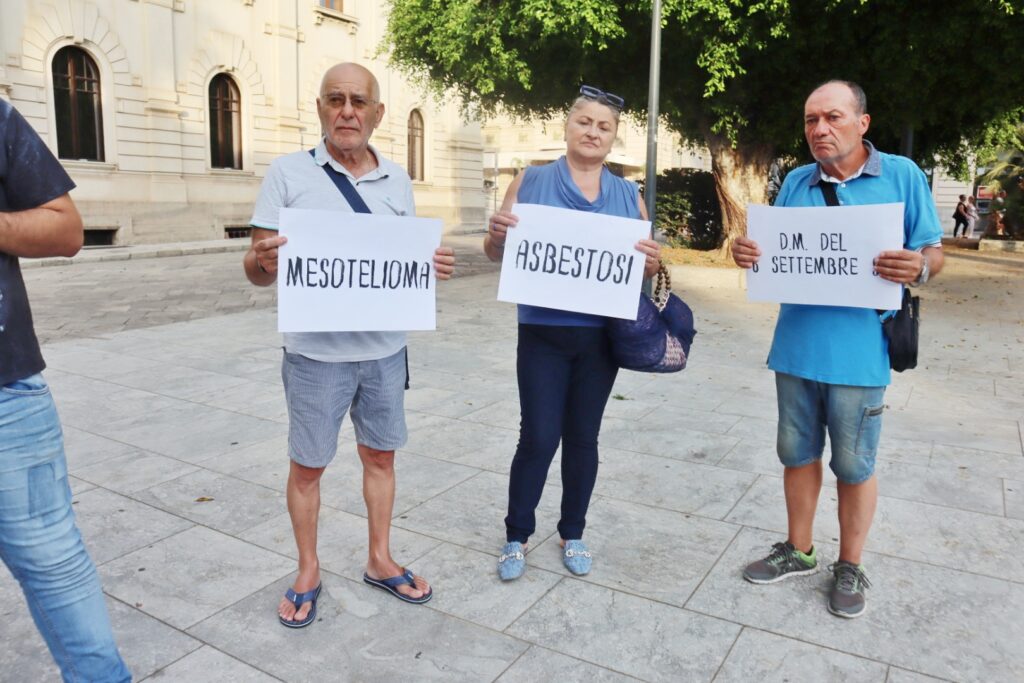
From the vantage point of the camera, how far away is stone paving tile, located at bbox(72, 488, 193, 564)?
3.63 metres

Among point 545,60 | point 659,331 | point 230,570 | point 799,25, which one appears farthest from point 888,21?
point 230,570

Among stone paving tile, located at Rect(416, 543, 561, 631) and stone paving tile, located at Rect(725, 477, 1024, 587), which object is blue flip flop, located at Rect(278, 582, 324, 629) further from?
stone paving tile, located at Rect(725, 477, 1024, 587)

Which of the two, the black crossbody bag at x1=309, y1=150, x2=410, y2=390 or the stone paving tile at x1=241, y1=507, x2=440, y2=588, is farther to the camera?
the stone paving tile at x1=241, y1=507, x2=440, y2=588

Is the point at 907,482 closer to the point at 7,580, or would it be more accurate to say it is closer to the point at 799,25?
the point at 7,580

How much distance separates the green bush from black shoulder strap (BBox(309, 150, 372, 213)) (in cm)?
1668

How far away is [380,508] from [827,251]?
6.57ft

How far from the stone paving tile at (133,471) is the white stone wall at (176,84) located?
13910mm

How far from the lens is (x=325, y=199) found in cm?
291

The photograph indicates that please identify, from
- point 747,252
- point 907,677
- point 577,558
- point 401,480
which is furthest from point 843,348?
point 401,480

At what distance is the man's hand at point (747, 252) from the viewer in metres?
3.36

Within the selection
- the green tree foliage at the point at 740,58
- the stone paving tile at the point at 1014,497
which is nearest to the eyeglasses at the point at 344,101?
the stone paving tile at the point at 1014,497

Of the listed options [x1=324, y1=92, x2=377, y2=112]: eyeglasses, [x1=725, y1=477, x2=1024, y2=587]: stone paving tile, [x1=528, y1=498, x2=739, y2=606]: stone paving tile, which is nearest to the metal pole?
[x1=725, y1=477, x2=1024, y2=587]: stone paving tile

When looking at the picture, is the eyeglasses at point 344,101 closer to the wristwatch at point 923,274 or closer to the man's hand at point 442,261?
the man's hand at point 442,261

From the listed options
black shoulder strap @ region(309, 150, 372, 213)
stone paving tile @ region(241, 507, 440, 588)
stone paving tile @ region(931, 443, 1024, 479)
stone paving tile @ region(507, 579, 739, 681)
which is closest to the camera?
stone paving tile @ region(507, 579, 739, 681)
